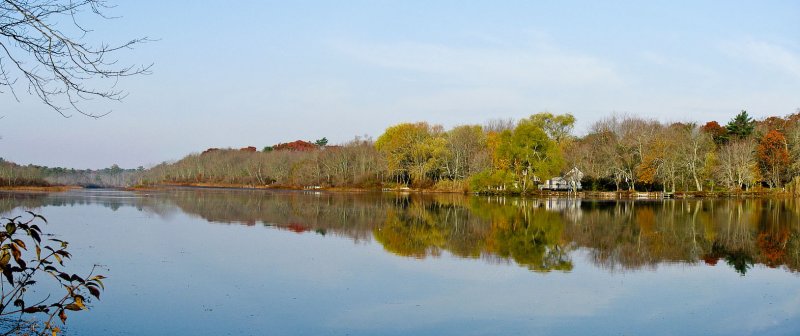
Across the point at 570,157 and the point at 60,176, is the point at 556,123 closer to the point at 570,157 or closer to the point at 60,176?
the point at 570,157

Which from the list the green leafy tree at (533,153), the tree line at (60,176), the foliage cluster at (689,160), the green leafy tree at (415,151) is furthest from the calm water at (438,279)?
the tree line at (60,176)

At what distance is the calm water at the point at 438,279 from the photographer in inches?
386

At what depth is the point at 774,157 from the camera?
63.6 metres

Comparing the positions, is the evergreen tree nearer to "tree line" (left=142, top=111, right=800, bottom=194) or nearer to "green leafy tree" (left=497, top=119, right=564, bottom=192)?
"tree line" (left=142, top=111, right=800, bottom=194)

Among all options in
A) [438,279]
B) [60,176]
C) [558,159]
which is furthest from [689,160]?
[60,176]

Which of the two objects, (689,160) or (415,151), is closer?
(689,160)

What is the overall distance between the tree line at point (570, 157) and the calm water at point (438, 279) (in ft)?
121

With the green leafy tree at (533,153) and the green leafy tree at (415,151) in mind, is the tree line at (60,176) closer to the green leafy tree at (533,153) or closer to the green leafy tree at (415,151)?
the green leafy tree at (415,151)

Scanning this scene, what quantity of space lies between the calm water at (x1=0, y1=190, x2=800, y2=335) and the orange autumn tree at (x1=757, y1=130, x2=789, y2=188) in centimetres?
4282

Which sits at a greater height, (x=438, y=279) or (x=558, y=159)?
(x=558, y=159)

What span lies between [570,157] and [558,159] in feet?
28.1

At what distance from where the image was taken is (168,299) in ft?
37.2

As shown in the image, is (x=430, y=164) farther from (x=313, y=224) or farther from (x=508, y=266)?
(x=508, y=266)

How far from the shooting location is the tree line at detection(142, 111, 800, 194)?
204ft
